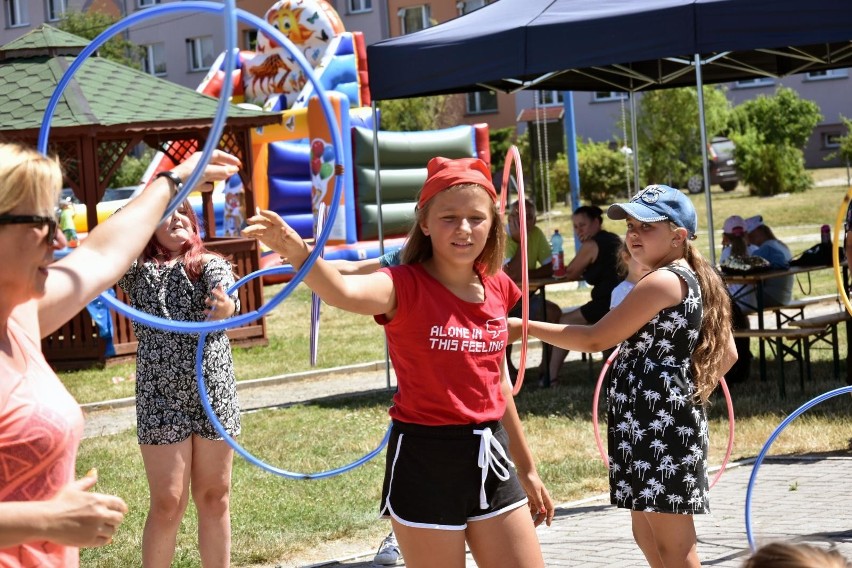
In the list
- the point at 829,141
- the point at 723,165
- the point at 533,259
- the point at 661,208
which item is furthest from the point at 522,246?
the point at 829,141

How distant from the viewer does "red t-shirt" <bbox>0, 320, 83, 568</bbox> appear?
2420mm

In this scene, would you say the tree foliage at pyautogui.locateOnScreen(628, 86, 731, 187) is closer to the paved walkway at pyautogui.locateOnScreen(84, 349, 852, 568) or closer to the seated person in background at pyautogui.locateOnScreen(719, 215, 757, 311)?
the seated person in background at pyautogui.locateOnScreen(719, 215, 757, 311)

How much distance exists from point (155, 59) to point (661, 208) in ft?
165

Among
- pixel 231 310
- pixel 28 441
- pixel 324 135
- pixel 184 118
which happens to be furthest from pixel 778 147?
pixel 28 441

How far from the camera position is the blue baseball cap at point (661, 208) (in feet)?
14.8

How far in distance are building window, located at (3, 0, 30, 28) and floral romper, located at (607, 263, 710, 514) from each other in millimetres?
55490

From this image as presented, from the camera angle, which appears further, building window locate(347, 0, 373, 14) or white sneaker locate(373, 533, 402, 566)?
building window locate(347, 0, 373, 14)

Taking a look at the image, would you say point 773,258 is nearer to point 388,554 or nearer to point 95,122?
point 388,554

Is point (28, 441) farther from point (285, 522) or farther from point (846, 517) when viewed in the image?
point (846, 517)

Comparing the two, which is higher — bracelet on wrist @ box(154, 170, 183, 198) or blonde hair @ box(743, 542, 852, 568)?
bracelet on wrist @ box(154, 170, 183, 198)

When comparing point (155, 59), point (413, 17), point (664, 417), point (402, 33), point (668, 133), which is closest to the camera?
point (664, 417)

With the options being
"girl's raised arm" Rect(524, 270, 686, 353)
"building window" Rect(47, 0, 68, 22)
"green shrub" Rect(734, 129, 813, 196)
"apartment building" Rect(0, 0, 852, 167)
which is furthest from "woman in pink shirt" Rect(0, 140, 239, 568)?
"building window" Rect(47, 0, 68, 22)

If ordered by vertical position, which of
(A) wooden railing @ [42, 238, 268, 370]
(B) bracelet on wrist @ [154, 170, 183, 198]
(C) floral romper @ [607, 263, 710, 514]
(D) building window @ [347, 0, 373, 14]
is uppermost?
(D) building window @ [347, 0, 373, 14]

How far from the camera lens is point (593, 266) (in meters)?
11.2
